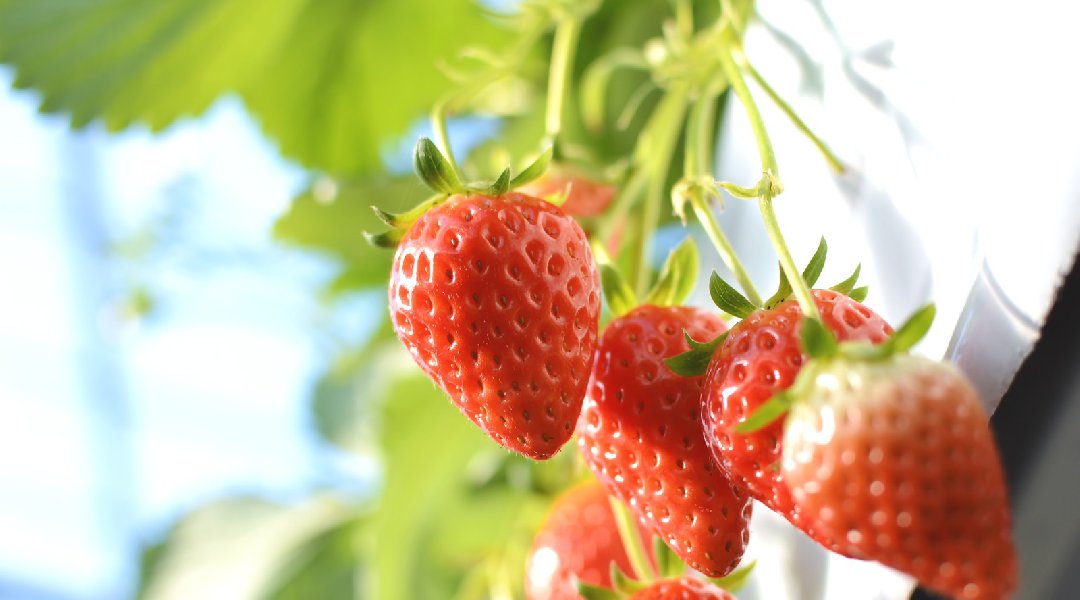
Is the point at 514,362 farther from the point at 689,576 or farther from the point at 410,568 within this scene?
the point at 410,568

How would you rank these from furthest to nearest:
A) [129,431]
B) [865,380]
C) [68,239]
A: [129,431], [68,239], [865,380]

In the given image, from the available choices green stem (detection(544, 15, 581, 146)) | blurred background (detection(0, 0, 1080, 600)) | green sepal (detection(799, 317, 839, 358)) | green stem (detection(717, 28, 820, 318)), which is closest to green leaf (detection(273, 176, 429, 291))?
blurred background (detection(0, 0, 1080, 600))

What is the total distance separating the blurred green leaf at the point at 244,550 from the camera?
792 millimetres

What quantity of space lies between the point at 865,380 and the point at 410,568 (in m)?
0.43

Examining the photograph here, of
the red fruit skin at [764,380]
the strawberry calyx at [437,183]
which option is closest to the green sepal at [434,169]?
the strawberry calyx at [437,183]

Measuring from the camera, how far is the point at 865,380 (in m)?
0.22

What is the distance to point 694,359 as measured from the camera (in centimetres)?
30

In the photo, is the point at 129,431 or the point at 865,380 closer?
the point at 865,380

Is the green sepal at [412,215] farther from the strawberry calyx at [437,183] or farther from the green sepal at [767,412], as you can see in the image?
the green sepal at [767,412]

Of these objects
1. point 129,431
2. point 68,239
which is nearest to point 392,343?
point 68,239

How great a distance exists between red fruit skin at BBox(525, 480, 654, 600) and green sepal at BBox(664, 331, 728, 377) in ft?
0.41

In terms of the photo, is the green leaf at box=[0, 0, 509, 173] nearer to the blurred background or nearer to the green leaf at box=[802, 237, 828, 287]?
the blurred background

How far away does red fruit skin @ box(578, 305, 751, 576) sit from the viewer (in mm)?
298

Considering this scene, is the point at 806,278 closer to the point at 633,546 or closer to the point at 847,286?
the point at 847,286
